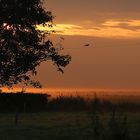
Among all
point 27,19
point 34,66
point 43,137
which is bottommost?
point 43,137

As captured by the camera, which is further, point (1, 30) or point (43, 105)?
point (43, 105)

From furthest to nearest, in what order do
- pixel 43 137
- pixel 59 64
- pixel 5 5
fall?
pixel 59 64 < pixel 5 5 < pixel 43 137

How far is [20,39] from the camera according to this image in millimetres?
49719

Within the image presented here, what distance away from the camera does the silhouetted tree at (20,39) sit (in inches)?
1913

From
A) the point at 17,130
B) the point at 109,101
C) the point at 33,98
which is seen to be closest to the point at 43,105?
the point at 33,98

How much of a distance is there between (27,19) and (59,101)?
12141mm

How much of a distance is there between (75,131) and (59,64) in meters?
24.4

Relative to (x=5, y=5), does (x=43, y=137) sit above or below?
below

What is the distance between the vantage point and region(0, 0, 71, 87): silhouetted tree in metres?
48.6

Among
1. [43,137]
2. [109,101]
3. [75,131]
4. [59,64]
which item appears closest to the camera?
[43,137]

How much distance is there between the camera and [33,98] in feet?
191

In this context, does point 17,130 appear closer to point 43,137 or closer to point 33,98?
point 43,137

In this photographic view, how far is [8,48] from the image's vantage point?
49.2 meters

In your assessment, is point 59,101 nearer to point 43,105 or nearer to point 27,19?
point 43,105
